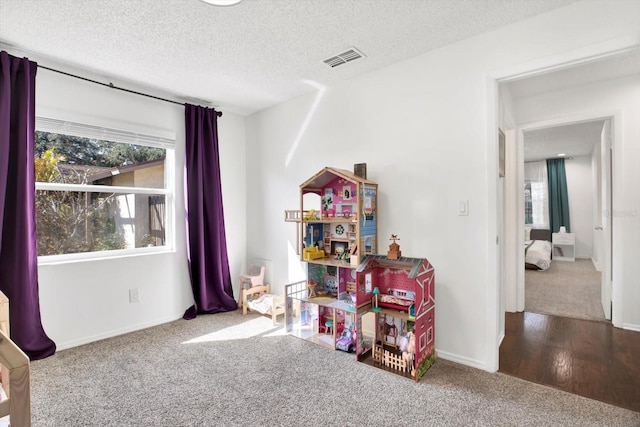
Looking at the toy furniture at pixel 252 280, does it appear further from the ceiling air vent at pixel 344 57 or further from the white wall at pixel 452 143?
the ceiling air vent at pixel 344 57

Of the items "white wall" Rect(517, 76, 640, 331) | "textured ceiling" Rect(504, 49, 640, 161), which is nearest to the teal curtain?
"textured ceiling" Rect(504, 49, 640, 161)

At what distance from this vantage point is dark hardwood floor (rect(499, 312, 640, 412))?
2.04 metres

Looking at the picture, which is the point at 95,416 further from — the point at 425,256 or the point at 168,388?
the point at 425,256

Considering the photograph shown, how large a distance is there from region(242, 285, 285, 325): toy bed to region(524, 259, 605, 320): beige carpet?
272cm

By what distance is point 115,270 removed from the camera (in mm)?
3029

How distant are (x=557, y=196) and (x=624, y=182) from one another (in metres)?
5.10

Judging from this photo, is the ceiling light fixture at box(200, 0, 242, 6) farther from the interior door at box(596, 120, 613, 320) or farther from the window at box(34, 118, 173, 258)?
the interior door at box(596, 120, 613, 320)

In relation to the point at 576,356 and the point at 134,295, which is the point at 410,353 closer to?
the point at 576,356

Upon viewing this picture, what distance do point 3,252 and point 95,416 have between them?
146 cm

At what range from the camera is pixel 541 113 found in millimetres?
3420

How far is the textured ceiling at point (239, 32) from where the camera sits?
1971 mm

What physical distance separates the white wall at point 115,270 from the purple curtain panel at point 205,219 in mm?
108

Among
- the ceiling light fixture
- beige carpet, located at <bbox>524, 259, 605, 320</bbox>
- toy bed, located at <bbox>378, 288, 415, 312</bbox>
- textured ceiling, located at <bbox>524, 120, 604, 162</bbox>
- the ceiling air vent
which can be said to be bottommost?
beige carpet, located at <bbox>524, 259, 605, 320</bbox>

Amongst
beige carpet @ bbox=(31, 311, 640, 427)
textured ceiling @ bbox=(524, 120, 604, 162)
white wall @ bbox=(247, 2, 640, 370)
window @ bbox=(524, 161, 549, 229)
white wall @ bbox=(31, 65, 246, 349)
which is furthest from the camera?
window @ bbox=(524, 161, 549, 229)
